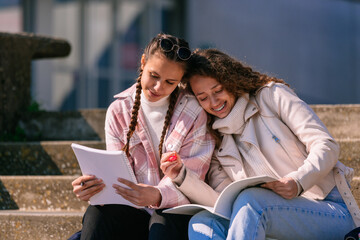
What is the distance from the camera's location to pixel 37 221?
10.6 ft

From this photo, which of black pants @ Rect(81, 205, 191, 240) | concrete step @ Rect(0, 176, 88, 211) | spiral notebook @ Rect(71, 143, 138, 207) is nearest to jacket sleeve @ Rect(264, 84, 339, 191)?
black pants @ Rect(81, 205, 191, 240)

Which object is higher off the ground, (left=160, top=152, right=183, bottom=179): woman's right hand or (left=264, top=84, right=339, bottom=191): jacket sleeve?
(left=264, top=84, right=339, bottom=191): jacket sleeve

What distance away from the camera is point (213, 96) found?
9.60ft

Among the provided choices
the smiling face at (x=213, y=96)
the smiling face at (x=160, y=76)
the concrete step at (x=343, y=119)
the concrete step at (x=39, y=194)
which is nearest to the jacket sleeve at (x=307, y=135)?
the smiling face at (x=213, y=96)

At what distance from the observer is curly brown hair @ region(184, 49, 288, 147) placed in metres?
2.91

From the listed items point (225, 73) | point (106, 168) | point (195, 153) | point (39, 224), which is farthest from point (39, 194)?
point (225, 73)

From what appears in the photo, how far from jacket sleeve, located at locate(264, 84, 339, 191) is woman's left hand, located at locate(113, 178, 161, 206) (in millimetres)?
669

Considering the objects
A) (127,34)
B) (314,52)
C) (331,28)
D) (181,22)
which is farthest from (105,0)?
(331,28)

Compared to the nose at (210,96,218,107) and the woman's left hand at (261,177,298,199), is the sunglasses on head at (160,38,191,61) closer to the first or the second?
the nose at (210,96,218,107)

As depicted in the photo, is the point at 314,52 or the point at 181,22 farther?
the point at 314,52

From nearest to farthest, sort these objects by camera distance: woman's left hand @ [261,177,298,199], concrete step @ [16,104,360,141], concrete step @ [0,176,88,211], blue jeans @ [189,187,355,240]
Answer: blue jeans @ [189,187,355,240], woman's left hand @ [261,177,298,199], concrete step @ [0,176,88,211], concrete step @ [16,104,360,141]

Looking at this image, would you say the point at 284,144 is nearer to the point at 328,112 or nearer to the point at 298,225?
the point at 298,225

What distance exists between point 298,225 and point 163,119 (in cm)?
91

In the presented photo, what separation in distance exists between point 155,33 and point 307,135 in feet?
28.1
